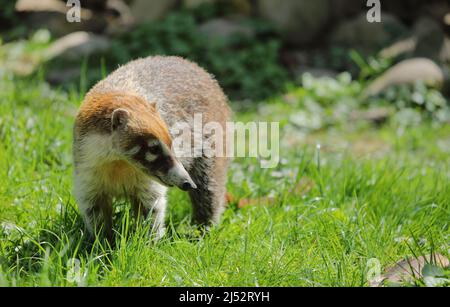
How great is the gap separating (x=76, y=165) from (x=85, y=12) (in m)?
8.05

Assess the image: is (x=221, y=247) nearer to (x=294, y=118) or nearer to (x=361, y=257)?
(x=361, y=257)

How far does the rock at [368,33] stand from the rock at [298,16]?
386mm

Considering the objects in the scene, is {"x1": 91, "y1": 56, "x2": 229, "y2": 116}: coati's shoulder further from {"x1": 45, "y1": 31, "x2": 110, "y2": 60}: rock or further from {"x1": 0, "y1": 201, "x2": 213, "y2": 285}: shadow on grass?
{"x1": 45, "y1": 31, "x2": 110, "y2": 60}: rock

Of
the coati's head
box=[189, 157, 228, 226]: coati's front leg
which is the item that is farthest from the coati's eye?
box=[189, 157, 228, 226]: coati's front leg

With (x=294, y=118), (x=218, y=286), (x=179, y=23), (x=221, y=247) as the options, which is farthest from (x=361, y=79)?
(x=218, y=286)

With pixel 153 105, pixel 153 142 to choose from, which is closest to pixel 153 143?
pixel 153 142

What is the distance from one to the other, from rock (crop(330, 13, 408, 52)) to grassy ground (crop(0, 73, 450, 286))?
462cm

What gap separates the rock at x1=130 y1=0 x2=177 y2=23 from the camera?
11453 millimetres

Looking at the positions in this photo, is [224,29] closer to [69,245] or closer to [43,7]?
[43,7]

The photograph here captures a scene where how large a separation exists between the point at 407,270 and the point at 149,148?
5.22 ft

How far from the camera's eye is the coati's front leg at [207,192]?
466cm

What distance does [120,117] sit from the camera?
12.5 ft
